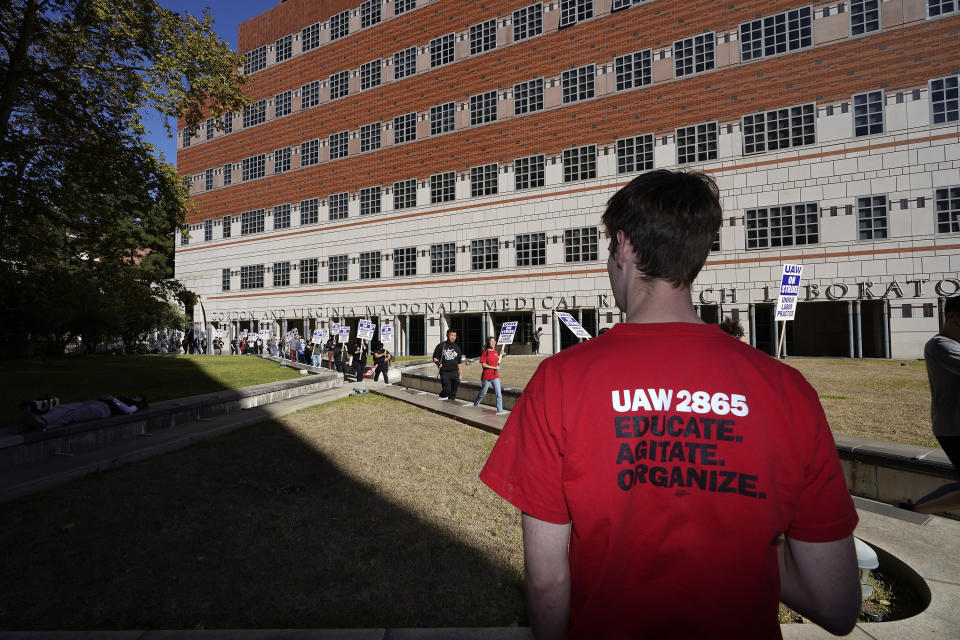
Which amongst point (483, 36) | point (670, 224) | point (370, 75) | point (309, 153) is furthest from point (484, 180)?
point (670, 224)

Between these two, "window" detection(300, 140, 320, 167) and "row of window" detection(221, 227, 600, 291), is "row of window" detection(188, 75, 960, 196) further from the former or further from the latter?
A: "row of window" detection(221, 227, 600, 291)

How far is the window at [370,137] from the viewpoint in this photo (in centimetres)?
4012

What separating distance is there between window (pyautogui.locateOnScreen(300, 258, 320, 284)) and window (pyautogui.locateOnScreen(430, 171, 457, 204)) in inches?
488

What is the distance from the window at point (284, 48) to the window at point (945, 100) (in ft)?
152

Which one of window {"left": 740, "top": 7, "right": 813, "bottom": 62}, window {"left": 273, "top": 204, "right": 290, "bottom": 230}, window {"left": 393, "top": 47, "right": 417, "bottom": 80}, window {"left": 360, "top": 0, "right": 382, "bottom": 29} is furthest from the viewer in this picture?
window {"left": 273, "top": 204, "right": 290, "bottom": 230}

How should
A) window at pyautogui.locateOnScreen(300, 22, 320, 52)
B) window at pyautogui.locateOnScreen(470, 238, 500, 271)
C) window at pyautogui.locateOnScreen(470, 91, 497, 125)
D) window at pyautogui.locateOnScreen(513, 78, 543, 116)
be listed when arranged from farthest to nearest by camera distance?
window at pyautogui.locateOnScreen(300, 22, 320, 52) → window at pyautogui.locateOnScreen(470, 91, 497, 125) → window at pyautogui.locateOnScreen(470, 238, 500, 271) → window at pyautogui.locateOnScreen(513, 78, 543, 116)

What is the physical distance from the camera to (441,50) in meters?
37.6

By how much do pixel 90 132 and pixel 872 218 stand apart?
32833 millimetres

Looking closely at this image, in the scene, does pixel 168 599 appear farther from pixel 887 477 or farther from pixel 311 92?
pixel 311 92

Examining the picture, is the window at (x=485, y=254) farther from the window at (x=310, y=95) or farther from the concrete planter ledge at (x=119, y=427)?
the concrete planter ledge at (x=119, y=427)

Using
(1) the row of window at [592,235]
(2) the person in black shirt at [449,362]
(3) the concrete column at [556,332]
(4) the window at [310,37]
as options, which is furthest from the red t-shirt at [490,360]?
(4) the window at [310,37]

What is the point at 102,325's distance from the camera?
28719 millimetres

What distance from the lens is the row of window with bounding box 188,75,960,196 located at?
25.8 metres

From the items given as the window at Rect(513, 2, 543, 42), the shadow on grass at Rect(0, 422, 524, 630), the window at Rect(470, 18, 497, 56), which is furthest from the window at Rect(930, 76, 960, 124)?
the shadow on grass at Rect(0, 422, 524, 630)
